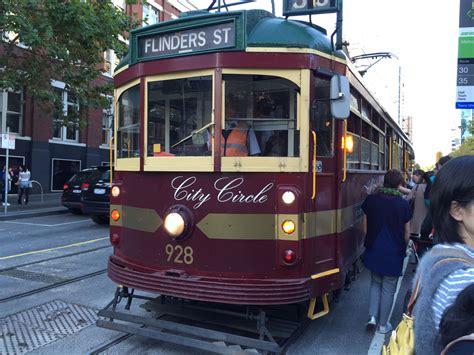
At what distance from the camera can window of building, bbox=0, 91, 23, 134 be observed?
19.4 metres

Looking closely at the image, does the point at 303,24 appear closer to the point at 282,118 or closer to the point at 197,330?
the point at 282,118

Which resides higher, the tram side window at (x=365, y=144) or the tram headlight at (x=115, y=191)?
the tram side window at (x=365, y=144)

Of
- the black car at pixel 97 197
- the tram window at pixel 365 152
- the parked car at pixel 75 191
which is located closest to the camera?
the tram window at pixel 365 152

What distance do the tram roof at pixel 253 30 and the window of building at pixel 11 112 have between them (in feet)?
57.5

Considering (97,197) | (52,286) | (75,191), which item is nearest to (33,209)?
(75,191)

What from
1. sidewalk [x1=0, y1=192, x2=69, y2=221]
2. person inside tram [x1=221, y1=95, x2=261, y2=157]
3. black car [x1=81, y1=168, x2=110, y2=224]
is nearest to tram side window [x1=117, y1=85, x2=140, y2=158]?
person inside tram [x1=221, y1=95, x2=261, y2=157]

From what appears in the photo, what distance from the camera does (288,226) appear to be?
3.84 metres

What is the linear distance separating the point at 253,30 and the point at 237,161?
1192 mm

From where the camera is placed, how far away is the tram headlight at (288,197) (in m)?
3.83

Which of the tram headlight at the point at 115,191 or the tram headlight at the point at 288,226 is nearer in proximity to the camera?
the tram headlight at the point at 288,226

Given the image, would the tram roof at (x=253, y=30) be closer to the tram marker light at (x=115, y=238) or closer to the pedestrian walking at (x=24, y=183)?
the tram marker light at (x=115, y=238)

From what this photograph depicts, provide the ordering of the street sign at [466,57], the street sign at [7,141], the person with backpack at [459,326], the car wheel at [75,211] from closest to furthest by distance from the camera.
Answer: the person with backpack at [459,326] < the street sign at [466,57] < the street sign at [7,141] < the car wheel at [75,211]

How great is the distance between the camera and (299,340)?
181 inches

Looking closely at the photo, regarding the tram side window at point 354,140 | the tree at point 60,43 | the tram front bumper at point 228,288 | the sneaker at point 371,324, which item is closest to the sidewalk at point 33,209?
the tree at point 60,43
